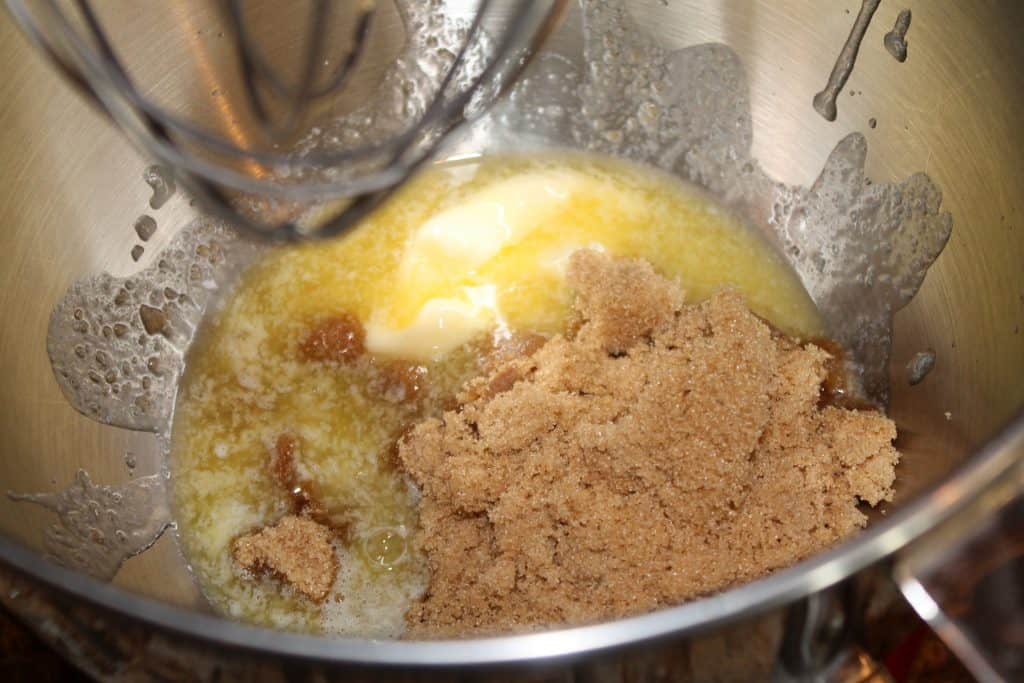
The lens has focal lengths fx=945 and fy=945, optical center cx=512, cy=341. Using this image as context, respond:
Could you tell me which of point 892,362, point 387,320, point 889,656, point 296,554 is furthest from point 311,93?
point 889,656

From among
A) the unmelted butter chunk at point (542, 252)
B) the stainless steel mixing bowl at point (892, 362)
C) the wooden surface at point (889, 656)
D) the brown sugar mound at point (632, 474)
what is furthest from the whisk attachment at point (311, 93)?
the wooden surface at point (889, 656)

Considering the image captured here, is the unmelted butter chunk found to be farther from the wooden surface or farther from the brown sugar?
the wooden surface

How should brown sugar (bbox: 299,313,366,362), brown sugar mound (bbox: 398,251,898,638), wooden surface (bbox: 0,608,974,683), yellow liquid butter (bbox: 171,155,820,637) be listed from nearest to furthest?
wooden surface (bbox: 0,608,974,683) → brown sugar mound (bbox: 398,251,898,638) → yellow liquid butter (bbox: 171,155,820,637) → brown sugar (bbox: 299,313,366,362)

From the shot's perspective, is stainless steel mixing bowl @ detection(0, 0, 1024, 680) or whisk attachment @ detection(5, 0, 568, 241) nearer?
stainless steel mixing bowl @ detection(0, 0, 1024, 680)

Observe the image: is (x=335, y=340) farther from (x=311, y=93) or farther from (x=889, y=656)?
(x=889, y=656)

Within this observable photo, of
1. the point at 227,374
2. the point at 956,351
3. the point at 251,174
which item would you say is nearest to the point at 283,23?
the point at 251,174

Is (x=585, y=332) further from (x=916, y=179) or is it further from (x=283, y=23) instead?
(x=283, y=23)

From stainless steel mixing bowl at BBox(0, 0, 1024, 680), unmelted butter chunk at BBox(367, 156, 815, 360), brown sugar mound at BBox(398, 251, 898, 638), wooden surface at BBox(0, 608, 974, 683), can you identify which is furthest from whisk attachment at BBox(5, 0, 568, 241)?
wooden surface at BBox(0, 608, 974, 683)
